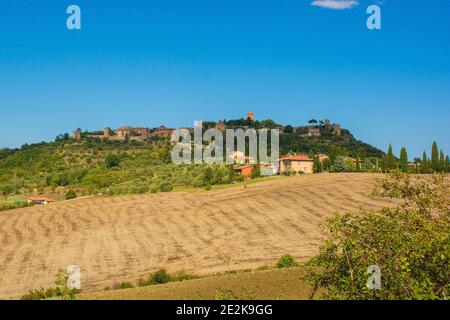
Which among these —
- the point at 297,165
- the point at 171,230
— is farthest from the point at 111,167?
the point at 171,230

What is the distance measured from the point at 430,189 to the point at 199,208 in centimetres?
4522

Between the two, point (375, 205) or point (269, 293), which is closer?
point (269, 293)

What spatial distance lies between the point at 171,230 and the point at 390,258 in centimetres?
3843

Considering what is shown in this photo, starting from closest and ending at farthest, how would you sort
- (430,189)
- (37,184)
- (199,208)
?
(430,189) → (199,208) → (37,184)

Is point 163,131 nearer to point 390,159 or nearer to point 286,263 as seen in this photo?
point 390,159

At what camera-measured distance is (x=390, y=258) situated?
12578 mm

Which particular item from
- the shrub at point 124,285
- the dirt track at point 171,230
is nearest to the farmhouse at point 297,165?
the dirt track at point 171,230

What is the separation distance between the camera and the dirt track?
1468 inches

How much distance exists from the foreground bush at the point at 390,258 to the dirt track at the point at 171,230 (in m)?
21.3
